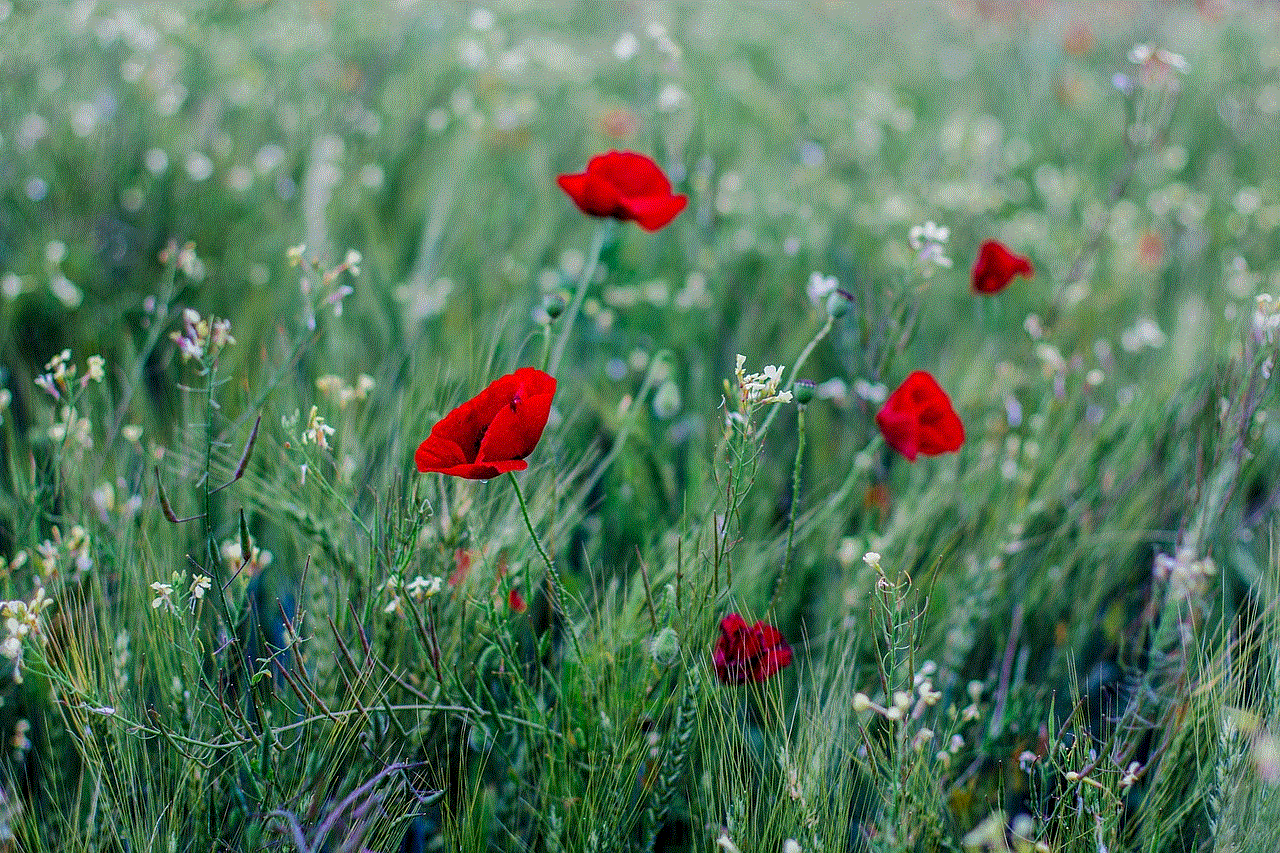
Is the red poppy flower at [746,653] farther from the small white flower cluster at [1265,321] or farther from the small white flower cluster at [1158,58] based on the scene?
the small white flower cluster at [1158,58]

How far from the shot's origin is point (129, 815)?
0.78m

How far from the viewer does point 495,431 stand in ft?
2.59

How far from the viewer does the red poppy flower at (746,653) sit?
0.83 metres

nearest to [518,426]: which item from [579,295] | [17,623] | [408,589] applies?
[408,589]

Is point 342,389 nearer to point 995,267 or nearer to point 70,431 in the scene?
point 70,431

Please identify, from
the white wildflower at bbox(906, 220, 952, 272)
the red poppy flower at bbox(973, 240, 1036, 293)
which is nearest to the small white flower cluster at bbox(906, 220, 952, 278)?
the white wildflower at bbox(906, 220, 952, 272)

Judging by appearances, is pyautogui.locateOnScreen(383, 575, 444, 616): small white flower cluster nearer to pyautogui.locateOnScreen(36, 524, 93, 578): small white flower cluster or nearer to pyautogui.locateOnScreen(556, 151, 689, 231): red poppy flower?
pyautogui.locateOnScreen(36, 524, 93, 578): small white flower cluster

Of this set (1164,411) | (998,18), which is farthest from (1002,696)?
(998,18)

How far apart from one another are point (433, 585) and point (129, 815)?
323 mm

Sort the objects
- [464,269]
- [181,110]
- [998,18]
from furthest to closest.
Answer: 1. [998,18]
2. [181,110]
3. [464,269]

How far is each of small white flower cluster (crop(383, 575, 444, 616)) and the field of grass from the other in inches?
0.5

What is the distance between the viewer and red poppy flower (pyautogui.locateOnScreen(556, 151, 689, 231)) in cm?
115

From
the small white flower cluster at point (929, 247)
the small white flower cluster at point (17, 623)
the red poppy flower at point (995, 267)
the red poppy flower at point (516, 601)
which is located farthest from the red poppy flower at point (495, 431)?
the red poppy flower at point (995, 267)

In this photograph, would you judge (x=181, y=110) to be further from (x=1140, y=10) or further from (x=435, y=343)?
(x=1140, y=10)
